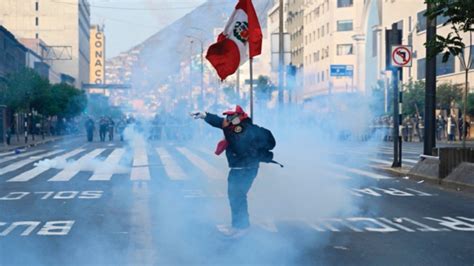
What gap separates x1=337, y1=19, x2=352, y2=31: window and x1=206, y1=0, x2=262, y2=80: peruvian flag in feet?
263

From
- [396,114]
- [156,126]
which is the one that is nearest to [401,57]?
[396,114]

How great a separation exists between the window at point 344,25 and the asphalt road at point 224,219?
72192 mm

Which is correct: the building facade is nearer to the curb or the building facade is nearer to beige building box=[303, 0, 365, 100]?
beige building box=[303, 0, 365, 100]

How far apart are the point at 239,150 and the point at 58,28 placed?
112m

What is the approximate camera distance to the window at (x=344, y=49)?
92250 mm

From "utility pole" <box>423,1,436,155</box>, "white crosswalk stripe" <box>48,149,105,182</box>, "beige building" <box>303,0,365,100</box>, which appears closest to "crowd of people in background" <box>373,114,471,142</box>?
"utility pole" <box>423,1,436,155</box>

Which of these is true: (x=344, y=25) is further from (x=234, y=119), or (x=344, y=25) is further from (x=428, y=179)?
(x=234, y=119)

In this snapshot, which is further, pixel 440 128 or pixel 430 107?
pixel 440 128

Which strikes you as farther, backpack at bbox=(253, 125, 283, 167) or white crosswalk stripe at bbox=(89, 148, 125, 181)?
white crosswalk stripe at bbox=(89, 148, 125, 181)

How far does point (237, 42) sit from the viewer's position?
14.2 metres

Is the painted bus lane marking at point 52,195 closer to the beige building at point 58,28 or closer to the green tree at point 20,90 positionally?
the beige building at point 58,28

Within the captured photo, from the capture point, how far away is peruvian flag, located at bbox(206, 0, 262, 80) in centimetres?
1364

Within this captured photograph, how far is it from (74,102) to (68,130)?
15.4 ft

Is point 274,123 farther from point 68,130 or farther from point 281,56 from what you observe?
point 68,130
